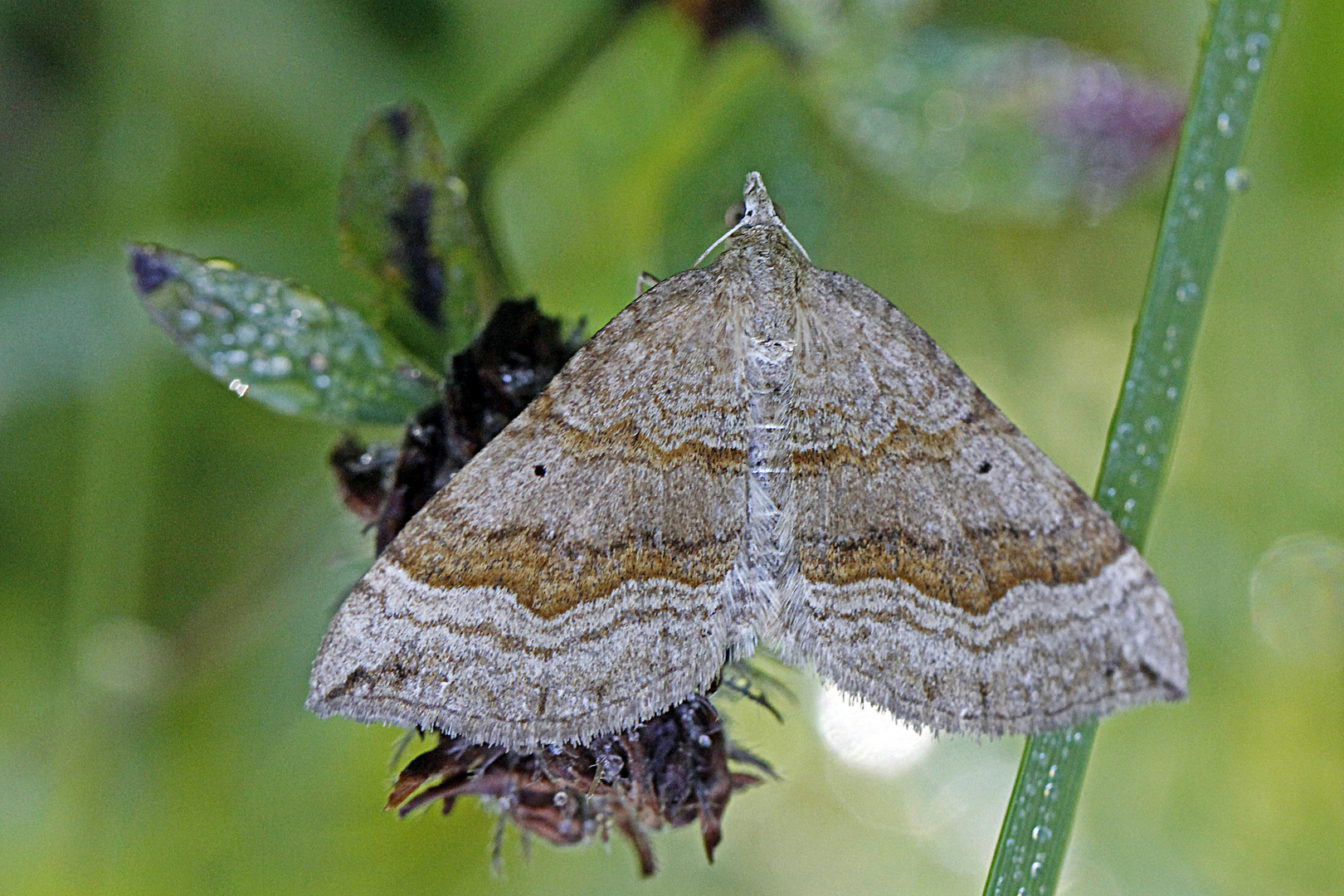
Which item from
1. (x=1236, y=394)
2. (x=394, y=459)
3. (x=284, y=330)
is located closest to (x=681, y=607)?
(x=394, y=459)

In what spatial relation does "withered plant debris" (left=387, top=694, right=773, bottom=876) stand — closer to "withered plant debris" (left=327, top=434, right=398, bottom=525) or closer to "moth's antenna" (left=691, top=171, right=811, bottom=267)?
"withered plant debris" (left=327, top=434, right=398, bottom=525)

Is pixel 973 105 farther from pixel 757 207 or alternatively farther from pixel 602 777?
pixel 602 777

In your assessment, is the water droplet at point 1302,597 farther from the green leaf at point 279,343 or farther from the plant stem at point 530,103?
the green leaf at point 279,343

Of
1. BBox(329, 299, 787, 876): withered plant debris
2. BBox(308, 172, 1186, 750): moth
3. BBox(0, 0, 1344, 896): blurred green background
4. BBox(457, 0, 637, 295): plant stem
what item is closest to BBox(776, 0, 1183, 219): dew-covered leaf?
BBox(0, 0, 1344, 896): blurred green background

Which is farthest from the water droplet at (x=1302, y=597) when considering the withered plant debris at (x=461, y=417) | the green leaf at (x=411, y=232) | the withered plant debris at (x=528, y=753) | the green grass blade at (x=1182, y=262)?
the green leaf at (x=411, y=232)

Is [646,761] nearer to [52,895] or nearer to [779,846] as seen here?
[779,846]

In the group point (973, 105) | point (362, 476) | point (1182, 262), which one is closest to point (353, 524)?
point (362, 476)
